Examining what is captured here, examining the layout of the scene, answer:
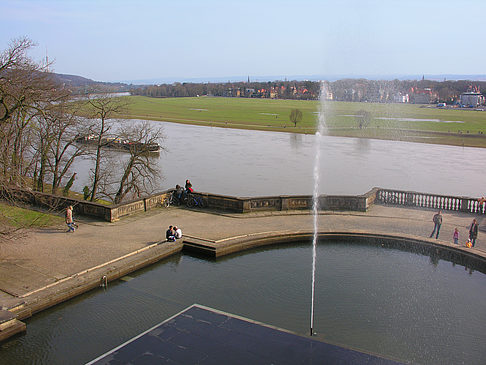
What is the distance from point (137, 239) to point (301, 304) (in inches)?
311

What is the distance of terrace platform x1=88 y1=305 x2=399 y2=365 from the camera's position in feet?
32.8

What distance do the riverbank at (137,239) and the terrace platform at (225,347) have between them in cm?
391

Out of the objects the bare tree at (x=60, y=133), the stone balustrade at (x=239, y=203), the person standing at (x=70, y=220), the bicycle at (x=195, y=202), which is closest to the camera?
the person standing at (x=70, y=220)

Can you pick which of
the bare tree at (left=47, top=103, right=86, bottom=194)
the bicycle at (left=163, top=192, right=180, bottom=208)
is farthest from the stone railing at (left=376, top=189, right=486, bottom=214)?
the bare tree at (left=47, top=103, right=86, bottom=194)

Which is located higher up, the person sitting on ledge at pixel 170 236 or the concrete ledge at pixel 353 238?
the person sitting on ledge at pixel 170 236

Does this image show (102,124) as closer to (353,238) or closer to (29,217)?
(29,217)

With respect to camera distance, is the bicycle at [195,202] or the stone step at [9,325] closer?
the stone step at [9,325]

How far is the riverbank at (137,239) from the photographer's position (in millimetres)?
13938

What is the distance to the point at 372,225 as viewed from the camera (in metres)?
21.4

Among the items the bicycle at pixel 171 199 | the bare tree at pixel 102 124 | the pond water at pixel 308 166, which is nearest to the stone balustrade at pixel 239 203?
the bicycle at pixel 171 199

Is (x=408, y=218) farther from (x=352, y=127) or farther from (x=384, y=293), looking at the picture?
(x=352, y=127)

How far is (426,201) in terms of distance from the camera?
2544 centimetres

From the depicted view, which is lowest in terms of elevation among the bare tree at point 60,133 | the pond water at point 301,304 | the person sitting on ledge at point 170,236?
the pond water at point 301,304

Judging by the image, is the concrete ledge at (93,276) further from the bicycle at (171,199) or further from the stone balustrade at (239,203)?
the bicycle at (171,199)
